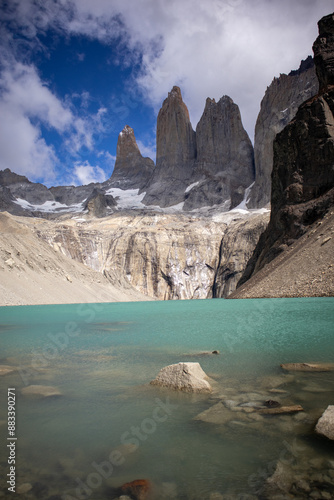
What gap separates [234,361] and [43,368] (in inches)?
180

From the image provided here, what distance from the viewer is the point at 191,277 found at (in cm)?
8481

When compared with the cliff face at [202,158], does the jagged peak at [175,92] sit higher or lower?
higher

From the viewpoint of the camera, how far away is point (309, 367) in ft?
23.6

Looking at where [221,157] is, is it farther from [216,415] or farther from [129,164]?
[216,415]

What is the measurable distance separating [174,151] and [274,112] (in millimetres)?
42183

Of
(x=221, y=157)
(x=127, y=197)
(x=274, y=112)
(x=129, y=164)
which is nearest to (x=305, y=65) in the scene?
(x=274, y=112)

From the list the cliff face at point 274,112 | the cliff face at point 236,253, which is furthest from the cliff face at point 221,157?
the cliff face at point 236,253

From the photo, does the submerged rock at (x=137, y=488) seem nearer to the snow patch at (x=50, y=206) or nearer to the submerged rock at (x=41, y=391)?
the submerged rock at (x=41, y=391)

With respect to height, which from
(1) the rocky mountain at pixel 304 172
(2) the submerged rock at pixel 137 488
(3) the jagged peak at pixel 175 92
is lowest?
(2) the submerged rock at pixel 137 488

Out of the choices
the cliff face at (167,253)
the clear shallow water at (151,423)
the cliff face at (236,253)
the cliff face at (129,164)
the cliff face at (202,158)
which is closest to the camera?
the clear shallow water at (151,423)

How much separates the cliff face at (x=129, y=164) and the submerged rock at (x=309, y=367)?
151 meters

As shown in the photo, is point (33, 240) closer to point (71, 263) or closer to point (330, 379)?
point (71, 263)

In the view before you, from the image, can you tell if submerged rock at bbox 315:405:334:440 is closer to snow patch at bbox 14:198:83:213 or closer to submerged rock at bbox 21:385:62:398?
submerged rock at bbox 21:385:62:398

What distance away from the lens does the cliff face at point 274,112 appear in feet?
318
